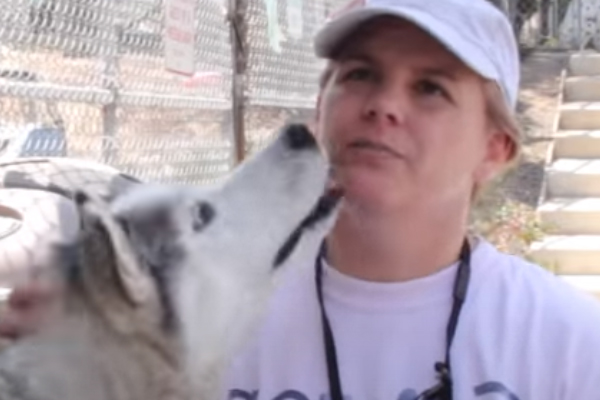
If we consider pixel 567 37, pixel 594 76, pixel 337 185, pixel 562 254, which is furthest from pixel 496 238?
pixel 567 37

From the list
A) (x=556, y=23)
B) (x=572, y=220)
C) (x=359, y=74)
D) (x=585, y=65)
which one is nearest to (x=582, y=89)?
(x=585, y=65)

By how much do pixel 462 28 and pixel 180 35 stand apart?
8.39 ft

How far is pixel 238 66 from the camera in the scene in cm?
579

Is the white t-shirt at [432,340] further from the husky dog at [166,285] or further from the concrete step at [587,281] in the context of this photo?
the concrete step at [587,281]

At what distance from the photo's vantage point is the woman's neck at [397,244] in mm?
2363

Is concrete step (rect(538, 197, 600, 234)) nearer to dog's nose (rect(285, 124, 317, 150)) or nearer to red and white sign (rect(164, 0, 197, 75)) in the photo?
red and white sign (rect(164, 0, 197, 75))

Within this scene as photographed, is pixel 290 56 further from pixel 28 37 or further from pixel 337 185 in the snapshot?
pixel 337 185

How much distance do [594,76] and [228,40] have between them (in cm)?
621

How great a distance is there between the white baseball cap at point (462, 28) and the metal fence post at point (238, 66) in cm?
306

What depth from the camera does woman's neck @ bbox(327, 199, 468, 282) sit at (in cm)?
236

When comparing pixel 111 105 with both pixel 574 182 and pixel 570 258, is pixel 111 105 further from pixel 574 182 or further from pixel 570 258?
pixel 574 182

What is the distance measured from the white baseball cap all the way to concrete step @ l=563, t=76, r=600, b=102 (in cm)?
843

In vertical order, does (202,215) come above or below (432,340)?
above

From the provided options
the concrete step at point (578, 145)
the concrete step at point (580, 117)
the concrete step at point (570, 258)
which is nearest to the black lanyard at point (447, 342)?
the concrete step at point (570, 258)
